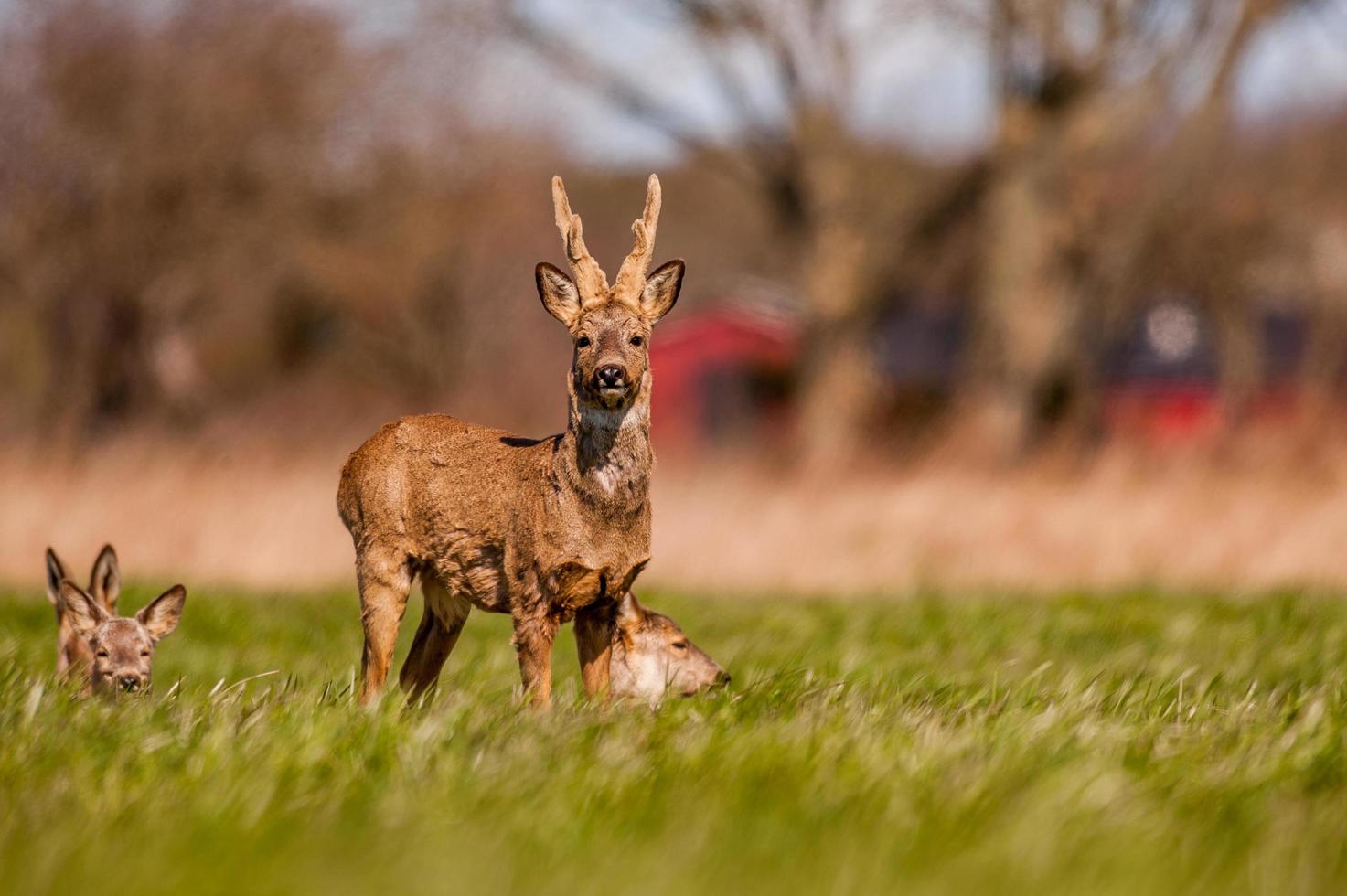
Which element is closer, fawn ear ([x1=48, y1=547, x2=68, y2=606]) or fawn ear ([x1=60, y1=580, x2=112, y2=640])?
fawn ear ([x1=60, y1=580, x2=112, y2=640])

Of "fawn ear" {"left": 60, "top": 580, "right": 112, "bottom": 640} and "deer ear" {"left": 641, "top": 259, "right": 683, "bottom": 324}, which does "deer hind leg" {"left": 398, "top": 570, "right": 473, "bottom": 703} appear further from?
"deer ear" {"left": 641, "top": 259, "right": 683, "bottom": 324}

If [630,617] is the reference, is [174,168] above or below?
above

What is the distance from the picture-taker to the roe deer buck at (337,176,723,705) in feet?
18.3

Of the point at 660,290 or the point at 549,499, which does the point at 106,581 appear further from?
the point at 660,290

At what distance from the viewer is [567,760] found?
15.2 feet

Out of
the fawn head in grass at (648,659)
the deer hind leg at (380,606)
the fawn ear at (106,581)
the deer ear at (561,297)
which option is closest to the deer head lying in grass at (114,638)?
the fawn ear at (106,581)

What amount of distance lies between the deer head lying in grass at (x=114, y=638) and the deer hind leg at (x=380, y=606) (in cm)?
88

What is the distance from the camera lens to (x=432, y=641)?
6.47 metres

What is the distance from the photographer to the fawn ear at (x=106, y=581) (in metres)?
7.39

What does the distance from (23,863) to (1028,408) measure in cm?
1895

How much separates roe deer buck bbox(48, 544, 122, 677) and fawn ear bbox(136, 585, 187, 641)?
A: 29 cm

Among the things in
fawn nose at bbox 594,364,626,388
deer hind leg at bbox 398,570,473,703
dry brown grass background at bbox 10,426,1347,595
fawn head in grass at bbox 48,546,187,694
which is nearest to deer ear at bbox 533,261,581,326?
fawn nose at bbox 594,364,626,388

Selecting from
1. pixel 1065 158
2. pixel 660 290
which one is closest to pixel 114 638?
pixel 660 290

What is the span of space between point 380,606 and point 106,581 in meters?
2.09
